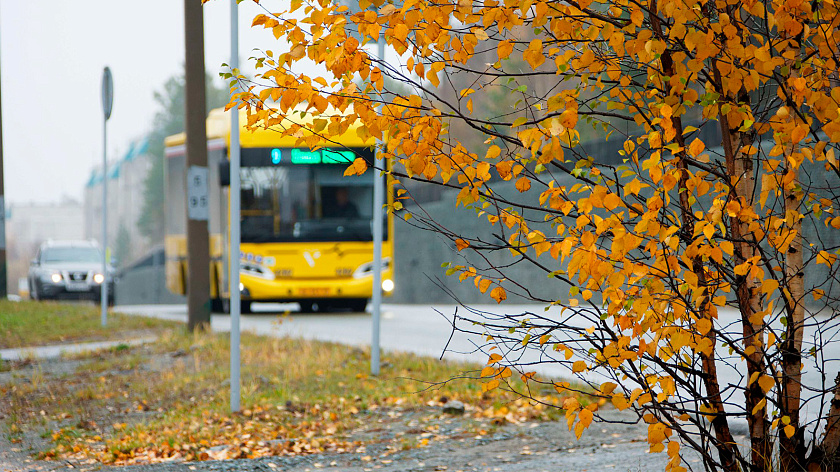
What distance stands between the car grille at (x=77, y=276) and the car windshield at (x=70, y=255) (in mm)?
875

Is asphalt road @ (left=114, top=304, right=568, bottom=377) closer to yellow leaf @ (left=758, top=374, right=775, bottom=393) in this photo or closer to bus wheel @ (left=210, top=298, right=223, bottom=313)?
bus wheel @ (left=210, top=298, right=223, bottom=313)

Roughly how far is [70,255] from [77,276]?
1.28 metres

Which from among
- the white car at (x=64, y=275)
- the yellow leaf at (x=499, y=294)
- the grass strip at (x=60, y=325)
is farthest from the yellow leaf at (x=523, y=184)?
the white car at (x=64, y=275)

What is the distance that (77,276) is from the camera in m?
27.0

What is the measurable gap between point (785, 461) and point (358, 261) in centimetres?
1264

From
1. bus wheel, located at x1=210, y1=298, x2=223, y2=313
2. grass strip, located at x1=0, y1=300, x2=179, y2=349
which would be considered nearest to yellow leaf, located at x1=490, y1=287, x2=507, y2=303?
grass strip, located at x1=0, y1=300, x2=179, y2=349

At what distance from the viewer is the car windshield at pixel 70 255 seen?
1089 inches

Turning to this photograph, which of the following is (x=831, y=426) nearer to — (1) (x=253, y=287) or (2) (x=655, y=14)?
(2) (x=655, y=14)

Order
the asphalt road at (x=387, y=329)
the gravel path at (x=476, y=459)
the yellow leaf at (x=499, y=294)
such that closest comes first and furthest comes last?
the yellow leaf at (x=499, y=294)
the gravel path at (x=476, y=459)
the asphalt road at (x=387, y=329)

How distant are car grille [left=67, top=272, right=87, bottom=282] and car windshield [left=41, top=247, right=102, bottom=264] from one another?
88cm

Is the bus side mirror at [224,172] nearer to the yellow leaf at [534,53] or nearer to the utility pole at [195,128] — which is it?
the utility pole at [195,128]

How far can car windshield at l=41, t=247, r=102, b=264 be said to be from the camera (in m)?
27.7

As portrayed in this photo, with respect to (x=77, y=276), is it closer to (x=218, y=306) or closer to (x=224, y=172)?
(x=218, y=306)

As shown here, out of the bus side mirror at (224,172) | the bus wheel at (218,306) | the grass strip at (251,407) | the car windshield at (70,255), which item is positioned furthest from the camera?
the car windshield at (70,255)
